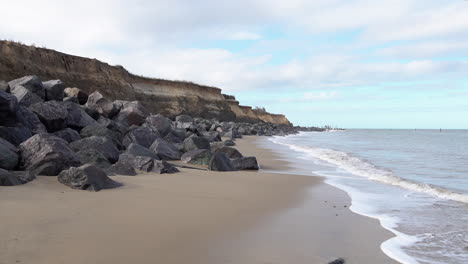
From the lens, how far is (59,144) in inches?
216

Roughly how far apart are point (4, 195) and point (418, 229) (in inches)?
174

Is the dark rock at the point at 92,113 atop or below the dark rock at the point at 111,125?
atop

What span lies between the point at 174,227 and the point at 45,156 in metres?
2.72

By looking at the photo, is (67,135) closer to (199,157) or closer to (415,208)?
(199,157)

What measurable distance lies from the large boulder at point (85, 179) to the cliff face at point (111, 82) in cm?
1917

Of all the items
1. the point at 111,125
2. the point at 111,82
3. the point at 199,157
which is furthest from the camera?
the point at 111,82

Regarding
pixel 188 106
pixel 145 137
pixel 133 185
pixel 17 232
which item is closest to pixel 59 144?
pixel 133 185

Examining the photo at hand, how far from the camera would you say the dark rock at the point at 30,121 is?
697 centimetres

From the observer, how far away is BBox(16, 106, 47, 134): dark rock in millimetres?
6973

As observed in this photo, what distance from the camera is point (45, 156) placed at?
5.30 meters

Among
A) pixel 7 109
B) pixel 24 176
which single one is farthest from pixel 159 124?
pixel 24 176

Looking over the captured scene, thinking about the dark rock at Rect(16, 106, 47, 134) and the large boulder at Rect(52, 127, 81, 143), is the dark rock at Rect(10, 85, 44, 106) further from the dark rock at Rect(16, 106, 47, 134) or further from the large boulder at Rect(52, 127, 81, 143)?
the large boulder at Rect(52, 127, 81, 143)

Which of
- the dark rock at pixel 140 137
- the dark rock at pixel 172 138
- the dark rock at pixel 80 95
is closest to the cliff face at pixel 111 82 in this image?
the dark rock at pixel 80 95

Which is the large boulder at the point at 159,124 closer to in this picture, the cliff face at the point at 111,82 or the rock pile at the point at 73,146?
the rock pile at the point at 73,146
